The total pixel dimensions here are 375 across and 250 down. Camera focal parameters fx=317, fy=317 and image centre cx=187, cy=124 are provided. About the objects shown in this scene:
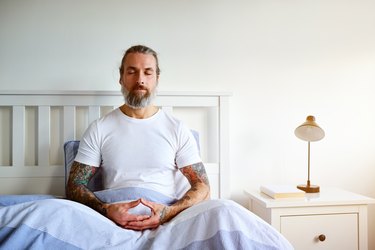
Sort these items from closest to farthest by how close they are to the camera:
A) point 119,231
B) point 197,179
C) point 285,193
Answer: point 119,231 → point 197,179 → point 285,193

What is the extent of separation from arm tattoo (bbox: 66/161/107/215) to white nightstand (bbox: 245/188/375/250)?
72 cm

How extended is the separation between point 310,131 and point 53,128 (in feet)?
4.30

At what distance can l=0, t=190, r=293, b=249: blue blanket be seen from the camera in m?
0.81

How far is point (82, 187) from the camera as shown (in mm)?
1239

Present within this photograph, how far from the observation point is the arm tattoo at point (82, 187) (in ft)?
3.80

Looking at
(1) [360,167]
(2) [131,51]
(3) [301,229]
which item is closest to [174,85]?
(2) [131,51]

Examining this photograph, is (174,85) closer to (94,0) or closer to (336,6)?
(94,0)

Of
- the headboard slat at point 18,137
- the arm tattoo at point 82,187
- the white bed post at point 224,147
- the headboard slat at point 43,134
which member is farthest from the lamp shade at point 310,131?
the headboard slat at point 18,137

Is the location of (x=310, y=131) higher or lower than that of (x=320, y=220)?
higher

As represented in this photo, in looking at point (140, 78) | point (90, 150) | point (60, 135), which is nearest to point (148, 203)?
point (90, 150)

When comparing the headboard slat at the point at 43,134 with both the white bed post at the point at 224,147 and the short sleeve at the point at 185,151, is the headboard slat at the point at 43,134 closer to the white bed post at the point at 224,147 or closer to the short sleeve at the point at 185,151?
the short sleeve at the point at 185,151

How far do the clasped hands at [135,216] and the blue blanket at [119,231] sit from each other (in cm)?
9

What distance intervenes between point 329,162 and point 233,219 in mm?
1192

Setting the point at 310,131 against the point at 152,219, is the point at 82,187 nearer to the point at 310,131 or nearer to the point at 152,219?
the point at 152,219
